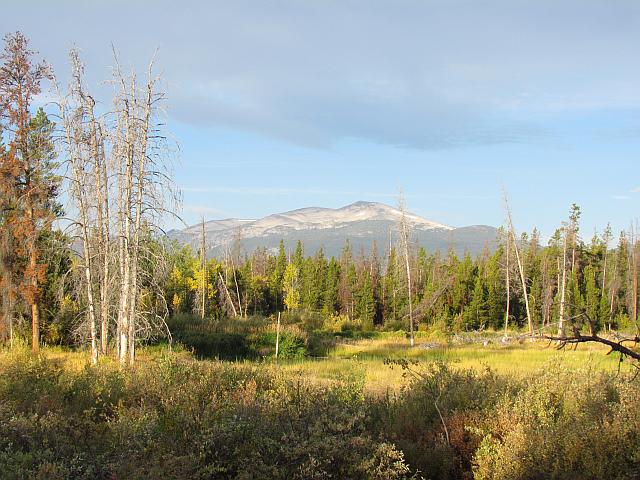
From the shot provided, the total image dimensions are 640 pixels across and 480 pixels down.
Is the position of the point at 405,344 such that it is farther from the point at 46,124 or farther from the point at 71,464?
the point at 71,464

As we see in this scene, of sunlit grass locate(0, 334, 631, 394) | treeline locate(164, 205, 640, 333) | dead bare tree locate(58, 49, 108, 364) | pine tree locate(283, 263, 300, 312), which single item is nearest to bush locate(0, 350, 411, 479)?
sunlit grass locate(0, 334, 631, 394)

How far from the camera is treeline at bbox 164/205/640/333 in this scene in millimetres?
48875

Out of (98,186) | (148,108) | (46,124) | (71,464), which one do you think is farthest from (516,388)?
(46,124)

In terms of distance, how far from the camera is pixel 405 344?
34.9 metres

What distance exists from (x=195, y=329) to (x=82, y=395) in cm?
2323

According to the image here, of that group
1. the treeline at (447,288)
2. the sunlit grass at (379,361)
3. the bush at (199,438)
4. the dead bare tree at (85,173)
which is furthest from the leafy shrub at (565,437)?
the treeline at (447,288)

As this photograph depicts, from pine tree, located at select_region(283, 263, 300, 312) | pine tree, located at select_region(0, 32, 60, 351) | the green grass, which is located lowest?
the green grass

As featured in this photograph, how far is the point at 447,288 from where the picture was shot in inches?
2100

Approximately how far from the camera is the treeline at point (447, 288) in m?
48.9

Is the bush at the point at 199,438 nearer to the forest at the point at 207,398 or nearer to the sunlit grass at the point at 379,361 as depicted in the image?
the forest at the point at 207,398

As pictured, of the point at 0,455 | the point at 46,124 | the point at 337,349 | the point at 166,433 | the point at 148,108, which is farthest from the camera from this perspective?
the point at 337,349

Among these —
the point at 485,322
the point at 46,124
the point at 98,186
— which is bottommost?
the point at 485,322

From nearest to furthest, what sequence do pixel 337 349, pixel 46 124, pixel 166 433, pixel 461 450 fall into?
Result: 1. pixel 166 433
2. pixel 461 450
3. pixel 46 124
4. pixel 337 349

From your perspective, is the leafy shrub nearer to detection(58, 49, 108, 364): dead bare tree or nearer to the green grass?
the green grass
